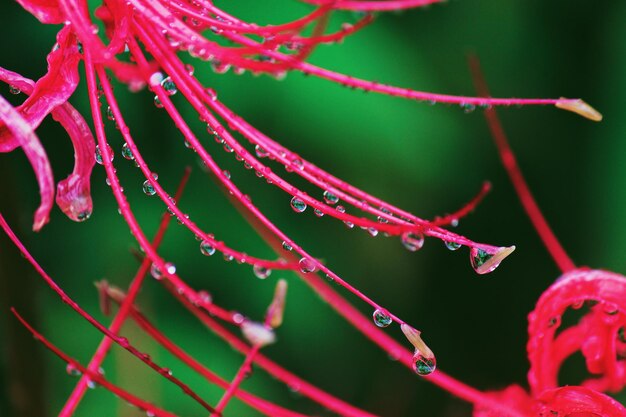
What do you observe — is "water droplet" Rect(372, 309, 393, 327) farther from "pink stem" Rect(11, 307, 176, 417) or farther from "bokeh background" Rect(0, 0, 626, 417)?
"bokeh background" Rect(0, 0, 626, 417)

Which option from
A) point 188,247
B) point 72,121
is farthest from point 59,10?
point 188,247

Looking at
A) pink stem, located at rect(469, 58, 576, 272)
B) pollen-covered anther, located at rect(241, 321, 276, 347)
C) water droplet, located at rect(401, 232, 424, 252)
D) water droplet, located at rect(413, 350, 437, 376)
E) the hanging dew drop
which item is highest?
pink stem, located at rect(469, 58, 576, 272)

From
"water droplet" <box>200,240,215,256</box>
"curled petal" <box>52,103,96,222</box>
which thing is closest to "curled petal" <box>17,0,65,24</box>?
"curled petal" <box>52,103,96,222</box>

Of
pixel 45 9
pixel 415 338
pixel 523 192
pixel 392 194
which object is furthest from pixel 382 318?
pixel 392 194

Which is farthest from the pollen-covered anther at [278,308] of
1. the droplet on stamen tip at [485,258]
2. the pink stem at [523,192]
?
the pink stem at [523,192]

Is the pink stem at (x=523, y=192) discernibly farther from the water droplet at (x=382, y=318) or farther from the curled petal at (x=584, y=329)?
the water droplet at (x=382, y=318)

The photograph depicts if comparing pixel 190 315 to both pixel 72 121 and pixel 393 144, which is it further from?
pixel 72 121
